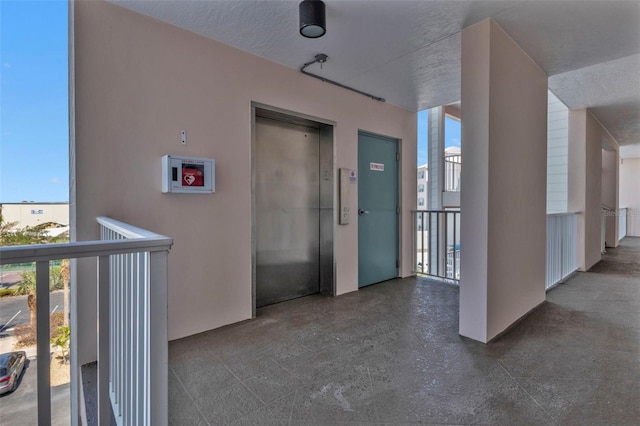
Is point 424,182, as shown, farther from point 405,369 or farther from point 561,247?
point 405,369

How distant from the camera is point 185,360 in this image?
2.28m

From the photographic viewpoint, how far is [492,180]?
2541 millimetres

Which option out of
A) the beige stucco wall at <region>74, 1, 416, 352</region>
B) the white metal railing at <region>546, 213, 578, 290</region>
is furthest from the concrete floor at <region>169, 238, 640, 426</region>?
the white metal railing at <region>546, 213, 578, 290</region>

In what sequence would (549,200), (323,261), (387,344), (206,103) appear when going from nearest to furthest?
(387,344) < (206,103) < (323,261) < (549,200)

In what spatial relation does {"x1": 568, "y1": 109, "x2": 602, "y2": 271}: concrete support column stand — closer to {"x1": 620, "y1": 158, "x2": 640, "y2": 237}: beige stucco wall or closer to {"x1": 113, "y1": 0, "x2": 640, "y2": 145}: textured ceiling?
{"x1": 113, "y1": 0, "x2": 640, "y2": 145}: textured ceiling

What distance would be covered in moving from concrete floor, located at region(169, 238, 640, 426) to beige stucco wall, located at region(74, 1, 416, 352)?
0.52 m

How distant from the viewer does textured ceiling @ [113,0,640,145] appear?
7.62ft

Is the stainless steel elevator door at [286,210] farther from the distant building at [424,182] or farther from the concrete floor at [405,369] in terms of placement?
the distant building at [424,182]

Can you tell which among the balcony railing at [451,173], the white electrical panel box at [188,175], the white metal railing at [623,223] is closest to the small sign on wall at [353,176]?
the white electrical panel box at [188,175]

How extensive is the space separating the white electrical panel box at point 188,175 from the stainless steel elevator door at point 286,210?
0.61 m

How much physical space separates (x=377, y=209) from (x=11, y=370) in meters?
3.68

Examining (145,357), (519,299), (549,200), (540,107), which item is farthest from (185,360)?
(549,200)

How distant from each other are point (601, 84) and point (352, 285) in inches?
162

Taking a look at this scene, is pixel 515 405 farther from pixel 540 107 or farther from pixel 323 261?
pixel 540 107
